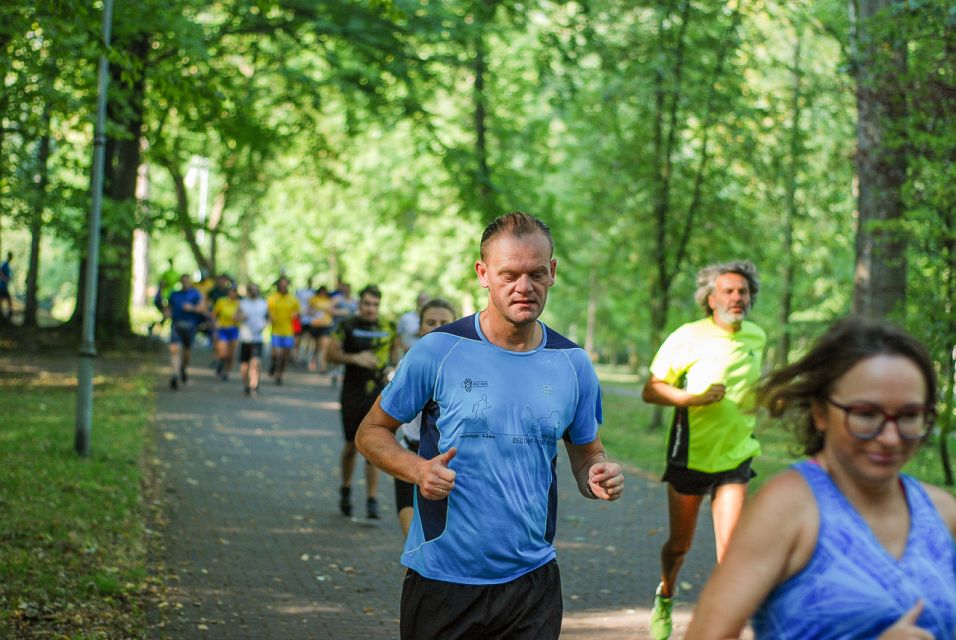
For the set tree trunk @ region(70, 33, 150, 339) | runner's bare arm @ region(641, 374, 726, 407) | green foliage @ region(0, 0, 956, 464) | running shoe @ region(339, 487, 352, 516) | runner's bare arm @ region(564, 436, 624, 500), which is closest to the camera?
runner's bare arm @ region(564, 436, 624, 500)

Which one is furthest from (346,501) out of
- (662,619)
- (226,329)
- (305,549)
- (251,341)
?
(226,329)

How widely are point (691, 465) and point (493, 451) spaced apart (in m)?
3.23

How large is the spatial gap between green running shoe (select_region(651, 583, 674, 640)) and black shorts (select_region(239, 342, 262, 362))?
1555 cm

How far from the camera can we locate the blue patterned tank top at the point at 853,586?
98.0 inches

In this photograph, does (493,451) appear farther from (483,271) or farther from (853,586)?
(853,586)

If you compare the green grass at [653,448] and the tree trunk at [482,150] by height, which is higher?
the tree trunk at [482,150]

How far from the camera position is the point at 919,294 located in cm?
1332

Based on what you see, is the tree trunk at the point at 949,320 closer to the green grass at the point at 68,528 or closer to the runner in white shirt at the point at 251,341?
the green grass at the point at 68,528

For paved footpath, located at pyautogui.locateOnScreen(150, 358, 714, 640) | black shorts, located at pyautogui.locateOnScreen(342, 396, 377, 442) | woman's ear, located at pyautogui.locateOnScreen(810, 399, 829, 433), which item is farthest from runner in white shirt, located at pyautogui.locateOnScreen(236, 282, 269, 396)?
woman's ear, located at pyautogui.locateOnScreen(810, 399, 829, 433)

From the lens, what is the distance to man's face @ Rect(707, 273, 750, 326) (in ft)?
23.4

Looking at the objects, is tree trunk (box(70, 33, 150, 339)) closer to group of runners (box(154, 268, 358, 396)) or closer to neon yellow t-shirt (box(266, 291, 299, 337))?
group of runners (box(154, 268, 358, 396))

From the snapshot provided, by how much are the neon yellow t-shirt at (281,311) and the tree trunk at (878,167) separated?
467 inches

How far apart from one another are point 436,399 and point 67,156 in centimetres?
1701

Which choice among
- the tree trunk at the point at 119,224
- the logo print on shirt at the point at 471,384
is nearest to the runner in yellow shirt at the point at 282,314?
the tree trunk at the point at 119,224
